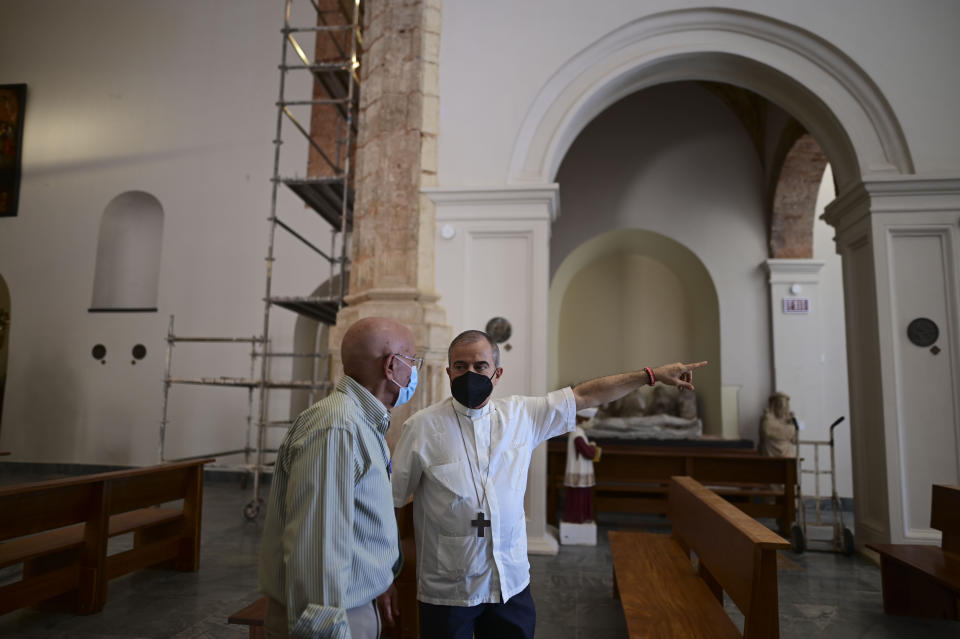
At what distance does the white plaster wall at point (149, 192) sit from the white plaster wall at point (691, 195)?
451 centimetres

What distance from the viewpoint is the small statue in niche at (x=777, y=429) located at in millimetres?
7465

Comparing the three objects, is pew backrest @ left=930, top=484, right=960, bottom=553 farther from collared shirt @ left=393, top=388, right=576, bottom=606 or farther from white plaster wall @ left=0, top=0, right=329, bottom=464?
white plaster wall @ left=0, top=0, right=329, bottom=464

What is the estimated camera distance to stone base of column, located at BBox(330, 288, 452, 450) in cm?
533

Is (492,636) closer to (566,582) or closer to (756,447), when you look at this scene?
(566,582)

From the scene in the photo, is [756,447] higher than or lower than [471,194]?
lower

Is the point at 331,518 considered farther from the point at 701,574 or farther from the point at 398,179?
the point at 398,179

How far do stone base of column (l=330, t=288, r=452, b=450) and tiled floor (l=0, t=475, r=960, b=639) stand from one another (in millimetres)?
1594

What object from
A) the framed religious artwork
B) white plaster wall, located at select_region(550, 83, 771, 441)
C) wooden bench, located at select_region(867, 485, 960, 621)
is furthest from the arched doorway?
the framed religious artwork

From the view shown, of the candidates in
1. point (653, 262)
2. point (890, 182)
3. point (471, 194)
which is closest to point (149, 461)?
point (471, 194)

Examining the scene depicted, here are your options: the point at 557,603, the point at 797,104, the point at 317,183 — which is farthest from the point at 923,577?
the point at 317,183

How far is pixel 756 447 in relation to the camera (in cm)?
859

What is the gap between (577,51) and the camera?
19.0ft

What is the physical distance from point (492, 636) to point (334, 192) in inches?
221

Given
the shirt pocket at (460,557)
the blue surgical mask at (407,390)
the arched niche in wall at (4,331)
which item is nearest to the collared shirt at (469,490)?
the shirt pocket at (460,557)
